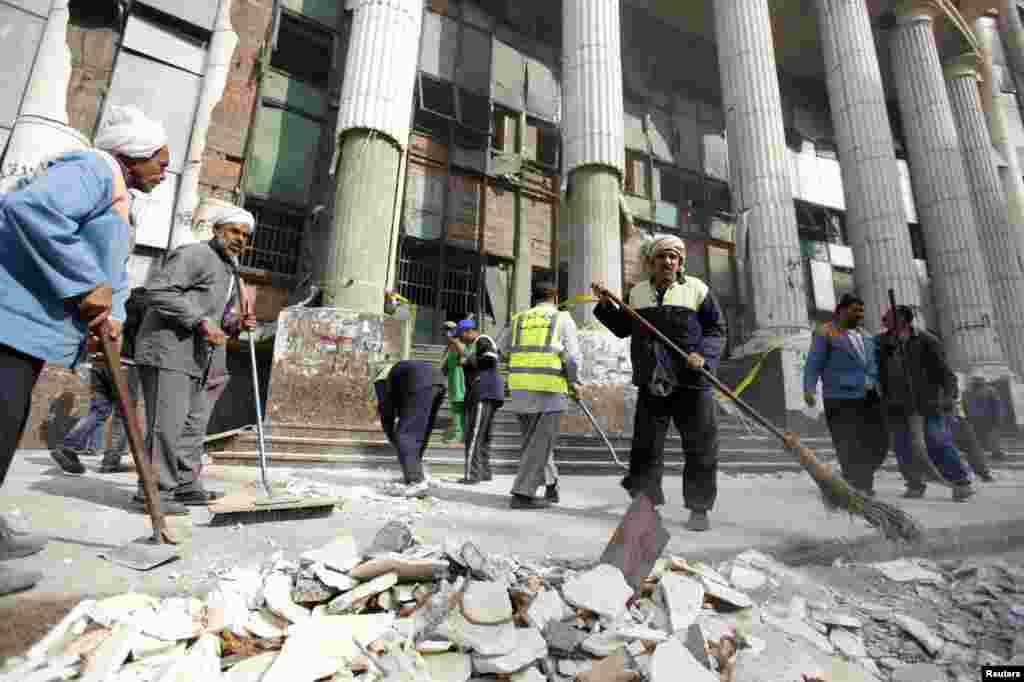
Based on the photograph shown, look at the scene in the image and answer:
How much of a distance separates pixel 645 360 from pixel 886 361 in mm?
3636

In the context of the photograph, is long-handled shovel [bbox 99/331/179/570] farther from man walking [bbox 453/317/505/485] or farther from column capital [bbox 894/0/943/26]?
column capital [bbox 894/0/943/26]

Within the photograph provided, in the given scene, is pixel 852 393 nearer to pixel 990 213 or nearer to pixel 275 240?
A: pixel 275 240

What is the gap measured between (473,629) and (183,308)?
2.51 metres

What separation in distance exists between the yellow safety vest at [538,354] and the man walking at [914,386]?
3.85 meters

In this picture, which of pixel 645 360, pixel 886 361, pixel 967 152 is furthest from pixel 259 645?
pixel 967 152

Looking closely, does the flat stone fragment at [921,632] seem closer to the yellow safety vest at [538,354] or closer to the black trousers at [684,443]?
the black trousers at [684,443]

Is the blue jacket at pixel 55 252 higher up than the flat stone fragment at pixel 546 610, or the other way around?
the blue jacket at pixel 55 252

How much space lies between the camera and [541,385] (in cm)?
398

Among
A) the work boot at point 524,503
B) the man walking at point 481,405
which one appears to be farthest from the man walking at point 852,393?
the man walking at point 481,405

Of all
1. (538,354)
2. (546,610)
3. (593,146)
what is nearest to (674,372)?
(538,354)

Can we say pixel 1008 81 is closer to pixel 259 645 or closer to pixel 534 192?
pixel 534 192

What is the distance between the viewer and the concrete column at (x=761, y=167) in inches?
373

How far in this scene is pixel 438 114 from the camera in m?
12.6

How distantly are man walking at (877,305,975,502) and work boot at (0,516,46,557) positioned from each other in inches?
262
